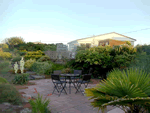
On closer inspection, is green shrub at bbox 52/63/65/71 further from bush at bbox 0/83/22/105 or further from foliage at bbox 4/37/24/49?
foliage at bbox 4/37/24/49

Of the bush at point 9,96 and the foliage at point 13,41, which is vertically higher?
the foliage at point 13,41

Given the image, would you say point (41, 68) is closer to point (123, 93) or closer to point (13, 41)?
point (123, 93)

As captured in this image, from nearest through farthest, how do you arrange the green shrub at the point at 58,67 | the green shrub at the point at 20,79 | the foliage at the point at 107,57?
Result: the green shrub at the point at 20,79 < the foliage at the point at 107,57 < the green shrub at the point at 58,67

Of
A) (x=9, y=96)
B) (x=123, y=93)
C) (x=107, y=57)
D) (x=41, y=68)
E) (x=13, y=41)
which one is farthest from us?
(x=13, y=41)

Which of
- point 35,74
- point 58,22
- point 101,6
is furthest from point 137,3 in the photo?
point 35,74

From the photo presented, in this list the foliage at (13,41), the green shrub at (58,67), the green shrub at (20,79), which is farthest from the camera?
the foliage at (13,41)

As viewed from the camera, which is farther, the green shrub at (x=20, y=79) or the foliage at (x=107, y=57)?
the foliage at (x=107, y=57)

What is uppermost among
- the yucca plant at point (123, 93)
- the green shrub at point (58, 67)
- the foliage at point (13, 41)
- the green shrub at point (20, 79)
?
the foliage at point (13, 41)

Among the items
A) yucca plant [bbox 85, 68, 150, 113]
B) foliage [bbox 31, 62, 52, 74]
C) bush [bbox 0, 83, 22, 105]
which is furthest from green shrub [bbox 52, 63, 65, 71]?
yucca plant [bbox 85, 68, 150, 113]

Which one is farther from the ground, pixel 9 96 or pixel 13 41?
pixel 13 41

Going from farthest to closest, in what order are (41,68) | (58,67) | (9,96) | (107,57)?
(58,67)
(41,68)
(107,57)
(9,96)

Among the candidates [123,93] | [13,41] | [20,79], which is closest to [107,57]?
[20,79]

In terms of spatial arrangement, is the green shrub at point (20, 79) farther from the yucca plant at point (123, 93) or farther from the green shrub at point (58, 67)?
the yucca plant at point (123, 93)

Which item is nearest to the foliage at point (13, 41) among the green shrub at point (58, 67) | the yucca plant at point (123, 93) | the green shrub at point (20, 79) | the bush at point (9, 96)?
the green shrub at point (58, 67)
